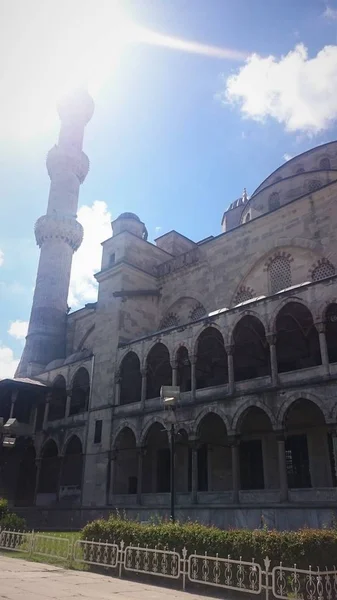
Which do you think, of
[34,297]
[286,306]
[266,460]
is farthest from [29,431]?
[286,306]

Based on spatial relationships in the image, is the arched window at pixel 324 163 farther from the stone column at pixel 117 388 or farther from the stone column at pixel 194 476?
the stone column at pixel 194 476

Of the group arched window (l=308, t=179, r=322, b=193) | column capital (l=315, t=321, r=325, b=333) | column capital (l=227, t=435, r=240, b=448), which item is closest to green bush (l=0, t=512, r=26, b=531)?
column capital (l=227, t=435, r=240, b=448)

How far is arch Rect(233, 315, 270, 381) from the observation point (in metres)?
20.2

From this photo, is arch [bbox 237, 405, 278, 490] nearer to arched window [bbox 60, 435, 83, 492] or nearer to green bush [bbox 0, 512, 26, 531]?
green bush [bbox 0, 512, 26, 531]

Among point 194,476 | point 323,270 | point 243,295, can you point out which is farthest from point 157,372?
point 323,270

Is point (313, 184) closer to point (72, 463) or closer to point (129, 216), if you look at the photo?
point (129, 216)

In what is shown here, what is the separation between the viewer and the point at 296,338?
20.3 metres

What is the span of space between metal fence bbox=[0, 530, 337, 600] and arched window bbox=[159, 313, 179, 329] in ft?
53.2

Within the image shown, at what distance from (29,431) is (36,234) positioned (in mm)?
16464

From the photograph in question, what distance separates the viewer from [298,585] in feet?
22.8

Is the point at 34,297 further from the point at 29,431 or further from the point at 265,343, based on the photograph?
the point at 265,343

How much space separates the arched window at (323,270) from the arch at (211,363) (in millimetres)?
5127

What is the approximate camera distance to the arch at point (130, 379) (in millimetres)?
24553

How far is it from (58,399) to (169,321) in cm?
867
